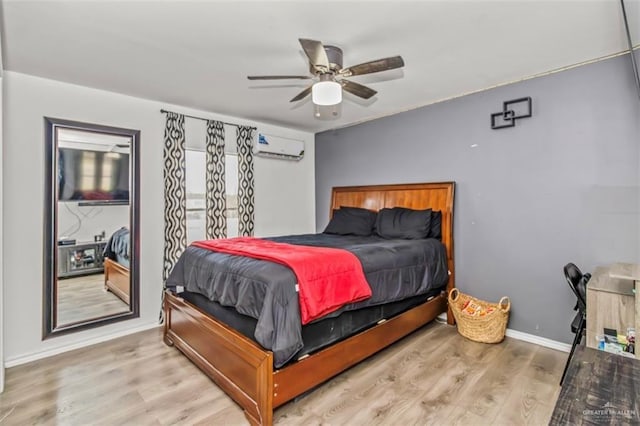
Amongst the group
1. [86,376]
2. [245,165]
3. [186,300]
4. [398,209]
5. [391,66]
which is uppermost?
[391,66]

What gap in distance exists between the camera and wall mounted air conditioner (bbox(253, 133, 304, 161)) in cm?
435

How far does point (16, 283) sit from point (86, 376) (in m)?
1.08

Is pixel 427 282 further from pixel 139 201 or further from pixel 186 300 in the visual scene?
pixel 139 201

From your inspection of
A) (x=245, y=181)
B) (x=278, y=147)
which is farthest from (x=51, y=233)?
(x=278, y=147)

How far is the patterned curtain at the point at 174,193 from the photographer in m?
A: 3.57

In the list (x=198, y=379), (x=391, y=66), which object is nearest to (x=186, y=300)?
(x=198, y=379)

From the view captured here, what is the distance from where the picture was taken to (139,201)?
3.41m

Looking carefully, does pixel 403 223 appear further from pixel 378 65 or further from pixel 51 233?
pixel 51 233

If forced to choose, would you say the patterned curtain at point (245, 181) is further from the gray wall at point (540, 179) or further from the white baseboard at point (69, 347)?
the gray wall at point (540, 179)

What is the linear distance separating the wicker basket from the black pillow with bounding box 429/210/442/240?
760mm

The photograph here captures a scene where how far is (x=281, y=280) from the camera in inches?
76.2

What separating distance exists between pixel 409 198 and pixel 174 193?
9.01 ft

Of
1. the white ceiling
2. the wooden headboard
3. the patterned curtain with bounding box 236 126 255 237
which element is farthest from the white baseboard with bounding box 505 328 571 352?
the patterned curtain with bounding box 236 126 255 237

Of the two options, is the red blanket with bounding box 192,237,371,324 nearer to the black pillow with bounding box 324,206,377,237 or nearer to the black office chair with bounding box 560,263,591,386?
the black office chair with bounding box 560,263,591,386
